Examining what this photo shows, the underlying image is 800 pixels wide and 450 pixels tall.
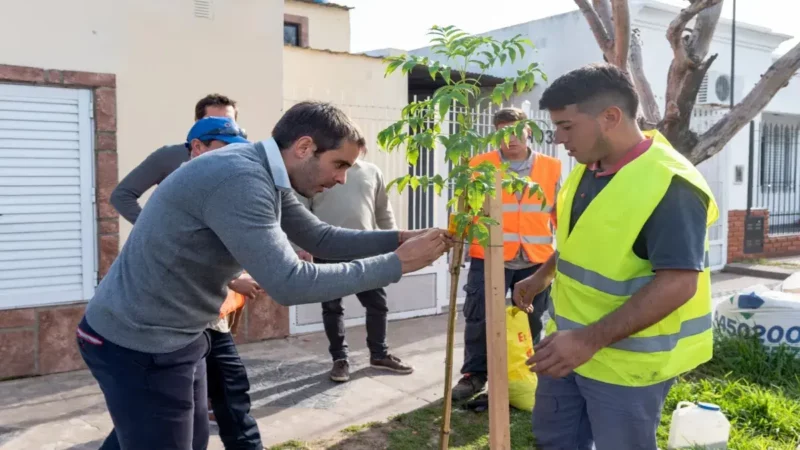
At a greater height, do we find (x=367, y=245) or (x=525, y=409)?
(x=367, y=245)

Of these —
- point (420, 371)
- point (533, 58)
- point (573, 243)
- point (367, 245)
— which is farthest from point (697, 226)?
point (533, 58)

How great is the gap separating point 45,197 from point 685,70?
15.4 feet

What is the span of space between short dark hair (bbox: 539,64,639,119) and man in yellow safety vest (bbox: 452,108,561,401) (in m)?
2.07

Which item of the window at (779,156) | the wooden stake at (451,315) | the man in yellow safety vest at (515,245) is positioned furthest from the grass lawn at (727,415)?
the window at (779,156)

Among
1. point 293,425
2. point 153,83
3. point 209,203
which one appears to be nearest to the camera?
point 209,203

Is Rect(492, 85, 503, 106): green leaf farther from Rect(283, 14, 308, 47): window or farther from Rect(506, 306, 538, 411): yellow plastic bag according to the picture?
Rect(283, 14, 308, 47): window

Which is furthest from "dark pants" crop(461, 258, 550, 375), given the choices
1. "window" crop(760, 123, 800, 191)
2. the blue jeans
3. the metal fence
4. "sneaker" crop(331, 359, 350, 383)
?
"window" crop(760, 123, 800, 191)

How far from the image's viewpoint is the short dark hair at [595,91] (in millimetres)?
2396

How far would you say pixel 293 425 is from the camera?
4.38m

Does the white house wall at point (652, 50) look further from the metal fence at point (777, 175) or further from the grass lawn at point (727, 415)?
the grass lawn at point (727, 415)

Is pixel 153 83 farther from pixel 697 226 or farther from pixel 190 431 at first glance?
pixel 697 226

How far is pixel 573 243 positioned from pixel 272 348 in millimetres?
4099

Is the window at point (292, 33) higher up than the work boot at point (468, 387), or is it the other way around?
the window at point (292, 33)

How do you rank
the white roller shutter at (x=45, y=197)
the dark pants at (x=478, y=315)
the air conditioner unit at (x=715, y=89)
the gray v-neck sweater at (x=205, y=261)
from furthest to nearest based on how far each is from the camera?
the air conditioner unit at (x=715, y=89) → the white roller shutter at (x=45, y=197) → the dark pants at (x=478, y=315) → the gray v-neck sweater at (x=205, y=261)
